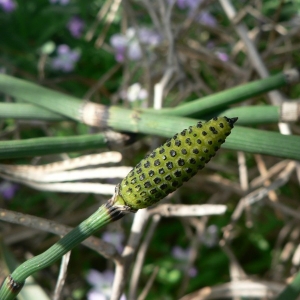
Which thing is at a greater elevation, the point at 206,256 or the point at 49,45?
the point at 49,45

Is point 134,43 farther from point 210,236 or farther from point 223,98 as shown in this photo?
point 223,98

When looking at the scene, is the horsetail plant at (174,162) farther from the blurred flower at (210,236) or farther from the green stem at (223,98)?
the blurred flower at (210,236)

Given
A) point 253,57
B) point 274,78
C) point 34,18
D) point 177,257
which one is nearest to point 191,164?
point 274,78

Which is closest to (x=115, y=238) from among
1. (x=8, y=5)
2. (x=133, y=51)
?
(x=133, y=51)

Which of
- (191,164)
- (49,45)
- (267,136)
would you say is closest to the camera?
(191,164)

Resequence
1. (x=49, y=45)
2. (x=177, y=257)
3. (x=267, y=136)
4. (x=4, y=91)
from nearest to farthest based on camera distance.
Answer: (x=267, y=136)
(x=4, y=91)
(x=177, y=257)
(x=49, y=45)

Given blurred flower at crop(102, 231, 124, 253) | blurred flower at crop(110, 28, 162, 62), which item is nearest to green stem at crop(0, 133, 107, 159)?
blurred flower at crop(102, 231, 124, 253)

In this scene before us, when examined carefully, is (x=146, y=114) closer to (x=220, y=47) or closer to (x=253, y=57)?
(x=253, y=57)
